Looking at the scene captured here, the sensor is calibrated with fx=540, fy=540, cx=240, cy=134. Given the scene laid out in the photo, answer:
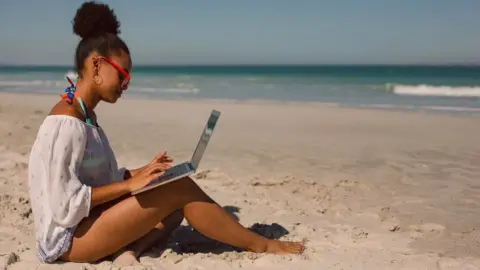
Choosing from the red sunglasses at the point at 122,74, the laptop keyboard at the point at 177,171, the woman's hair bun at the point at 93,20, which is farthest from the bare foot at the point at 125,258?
the woman's hair bun at the point at 93,20

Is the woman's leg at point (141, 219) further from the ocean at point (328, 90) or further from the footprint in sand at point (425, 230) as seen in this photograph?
the ocean at point (328, 90)

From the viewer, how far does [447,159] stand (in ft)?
21.2

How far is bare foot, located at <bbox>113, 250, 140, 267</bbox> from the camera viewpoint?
3012 millimetres

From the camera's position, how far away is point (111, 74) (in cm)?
278

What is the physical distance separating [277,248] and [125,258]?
90 cm

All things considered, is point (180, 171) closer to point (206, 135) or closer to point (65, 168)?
point (206, 135)

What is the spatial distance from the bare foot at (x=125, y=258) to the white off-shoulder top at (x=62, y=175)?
0.98ft

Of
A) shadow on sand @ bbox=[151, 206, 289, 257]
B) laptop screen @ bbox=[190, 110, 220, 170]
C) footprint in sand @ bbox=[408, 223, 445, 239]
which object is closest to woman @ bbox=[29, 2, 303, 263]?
laptop screen @ bbox=[190, 110, 220, 170]

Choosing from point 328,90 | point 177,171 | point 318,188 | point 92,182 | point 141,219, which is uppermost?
point 177,171

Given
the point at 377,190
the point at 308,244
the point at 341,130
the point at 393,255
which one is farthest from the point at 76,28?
the point at 341,130

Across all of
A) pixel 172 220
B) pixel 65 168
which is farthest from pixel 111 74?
pixel 172 220

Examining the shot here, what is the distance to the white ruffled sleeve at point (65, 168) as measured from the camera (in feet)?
8.50

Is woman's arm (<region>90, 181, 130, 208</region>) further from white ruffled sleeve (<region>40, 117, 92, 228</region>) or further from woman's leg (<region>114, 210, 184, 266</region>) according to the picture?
woman's leg (<region>114, 210, 184, 266</region>)

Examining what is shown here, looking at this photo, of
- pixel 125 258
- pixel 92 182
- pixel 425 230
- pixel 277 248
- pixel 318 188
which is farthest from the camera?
pixel 318 188
